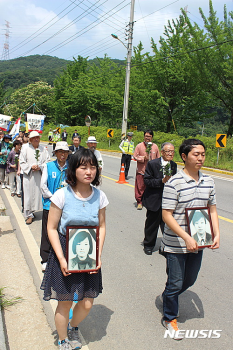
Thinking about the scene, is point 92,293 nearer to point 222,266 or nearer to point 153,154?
point 222,266

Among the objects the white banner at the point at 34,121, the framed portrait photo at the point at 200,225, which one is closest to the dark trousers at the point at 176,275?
the framed portrait photo at the point at 200,225

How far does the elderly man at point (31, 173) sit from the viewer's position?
6.86m

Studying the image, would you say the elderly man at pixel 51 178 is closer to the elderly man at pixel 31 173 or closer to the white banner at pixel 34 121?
the elderly man at pixel 31 173

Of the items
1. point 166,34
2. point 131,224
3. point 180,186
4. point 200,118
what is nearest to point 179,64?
point 166,34

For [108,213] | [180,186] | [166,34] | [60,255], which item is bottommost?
[108,213]

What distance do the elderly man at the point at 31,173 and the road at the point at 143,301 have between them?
2.04 feet

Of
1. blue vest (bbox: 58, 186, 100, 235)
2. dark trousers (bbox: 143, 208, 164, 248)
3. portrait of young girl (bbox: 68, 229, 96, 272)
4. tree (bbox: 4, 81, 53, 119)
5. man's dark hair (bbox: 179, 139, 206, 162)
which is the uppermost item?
tree (bbox: 4, 81, 53, 119)

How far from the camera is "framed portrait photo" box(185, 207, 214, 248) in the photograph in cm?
302

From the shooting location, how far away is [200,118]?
34.2 m

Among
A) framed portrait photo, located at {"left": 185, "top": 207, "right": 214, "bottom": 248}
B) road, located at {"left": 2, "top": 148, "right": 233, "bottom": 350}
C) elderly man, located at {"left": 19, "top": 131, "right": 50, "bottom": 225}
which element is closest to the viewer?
framed portrait photo, located at {"left": 185, "top": 207, "right": 214, "bottom": 248}

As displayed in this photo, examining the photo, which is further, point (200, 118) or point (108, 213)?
point (200, 118)

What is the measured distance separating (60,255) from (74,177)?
2.06 ft

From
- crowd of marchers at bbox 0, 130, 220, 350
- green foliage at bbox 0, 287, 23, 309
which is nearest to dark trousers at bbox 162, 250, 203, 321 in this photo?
crowd of marchers at bbox 0, 130, 220, 350

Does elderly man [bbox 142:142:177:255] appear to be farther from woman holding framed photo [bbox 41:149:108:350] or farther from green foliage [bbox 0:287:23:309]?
woman holding framed photo [bbox 41:149:108:350]
